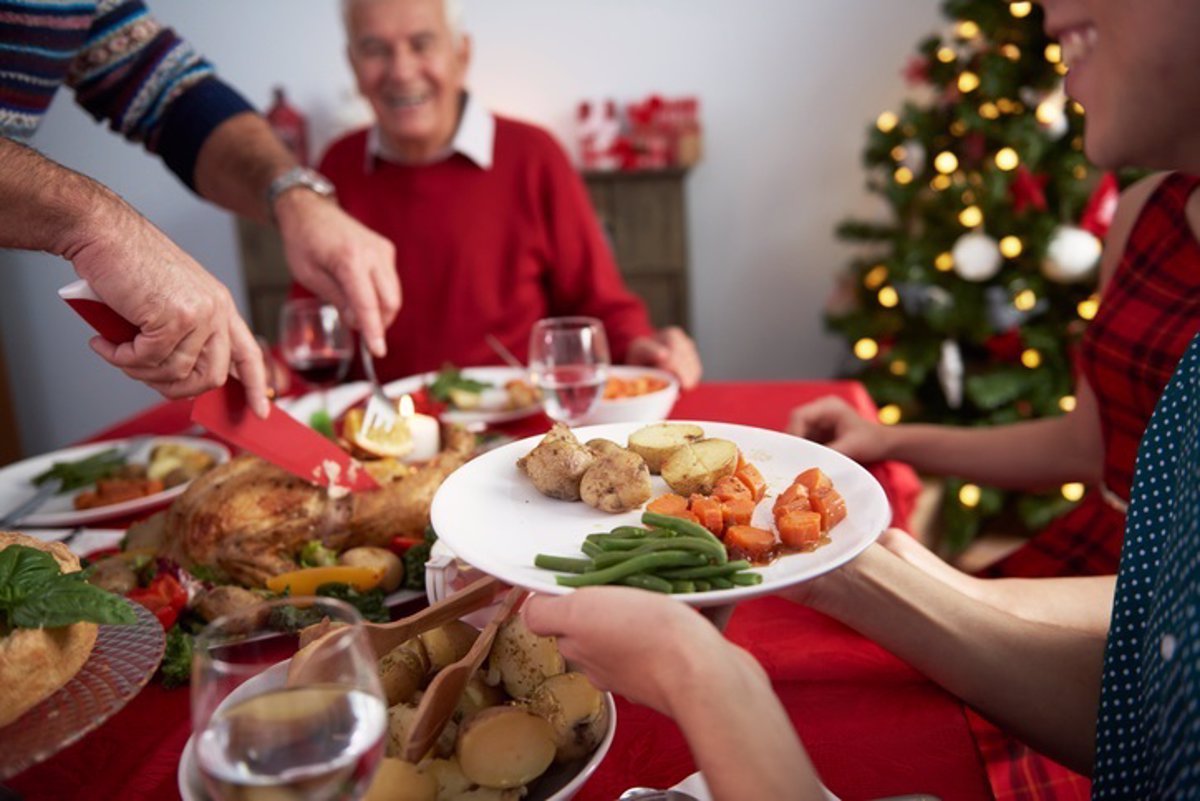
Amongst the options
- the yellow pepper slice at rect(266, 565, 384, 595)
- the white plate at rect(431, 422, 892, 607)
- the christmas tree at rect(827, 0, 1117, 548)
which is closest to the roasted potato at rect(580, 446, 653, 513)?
the white plate at rect(431, 422, 892, 607)

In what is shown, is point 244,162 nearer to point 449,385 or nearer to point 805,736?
point 449,385

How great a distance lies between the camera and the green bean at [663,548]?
2.52 feet

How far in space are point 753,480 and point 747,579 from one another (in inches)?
7.5

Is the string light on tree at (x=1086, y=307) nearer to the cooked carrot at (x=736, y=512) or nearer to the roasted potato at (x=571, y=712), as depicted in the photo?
the cooked carrot at (x=736, y=512)

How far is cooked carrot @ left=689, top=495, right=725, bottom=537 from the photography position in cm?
83

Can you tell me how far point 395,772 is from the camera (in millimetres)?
697

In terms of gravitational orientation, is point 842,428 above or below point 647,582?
below

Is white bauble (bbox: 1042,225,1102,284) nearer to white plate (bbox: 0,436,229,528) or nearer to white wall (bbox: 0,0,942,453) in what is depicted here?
A: white wall (bbox: 0,0,942,453)

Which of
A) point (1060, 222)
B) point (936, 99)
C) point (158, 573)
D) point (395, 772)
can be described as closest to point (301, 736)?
point (395, 772)

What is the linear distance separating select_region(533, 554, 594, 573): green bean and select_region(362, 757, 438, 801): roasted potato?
7.0 inches

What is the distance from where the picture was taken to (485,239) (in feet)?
9.55

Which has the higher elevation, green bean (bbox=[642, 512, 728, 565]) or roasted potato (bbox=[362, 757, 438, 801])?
green bean (bbox=[642, 512, 728, 565])

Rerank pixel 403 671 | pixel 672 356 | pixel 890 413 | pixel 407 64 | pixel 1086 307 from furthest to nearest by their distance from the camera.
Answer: pixel 890 413 → pixel 1086 307 → pixel 407 64 → pixel 672 356 → pixel 403 671

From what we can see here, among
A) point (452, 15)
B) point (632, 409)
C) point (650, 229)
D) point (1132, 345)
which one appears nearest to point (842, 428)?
point (632, 409)
